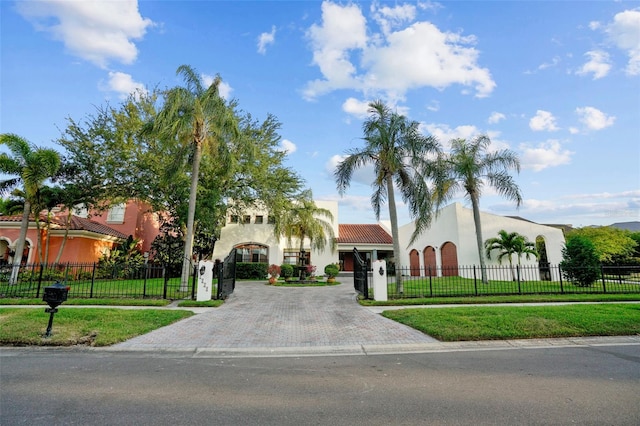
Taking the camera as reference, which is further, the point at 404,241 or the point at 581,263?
the point at 404,241

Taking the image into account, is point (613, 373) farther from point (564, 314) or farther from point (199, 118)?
point (199, 118)

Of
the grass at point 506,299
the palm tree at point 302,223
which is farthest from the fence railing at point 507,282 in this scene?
the palm tree at point 302,223

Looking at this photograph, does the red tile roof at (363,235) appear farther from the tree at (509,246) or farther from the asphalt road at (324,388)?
the asphalt road at (324,388)

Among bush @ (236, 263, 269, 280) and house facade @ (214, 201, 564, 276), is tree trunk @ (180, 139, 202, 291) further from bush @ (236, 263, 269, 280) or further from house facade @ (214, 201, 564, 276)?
house facade @ (214, 201, 564, 276)

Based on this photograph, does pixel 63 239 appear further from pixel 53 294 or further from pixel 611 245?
pixel 611 245

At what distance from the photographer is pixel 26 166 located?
17.5 metres

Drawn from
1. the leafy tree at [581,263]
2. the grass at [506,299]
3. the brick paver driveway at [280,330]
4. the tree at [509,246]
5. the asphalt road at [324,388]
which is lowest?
the asphalt road at [324,388]

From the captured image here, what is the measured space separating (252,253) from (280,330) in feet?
69.2

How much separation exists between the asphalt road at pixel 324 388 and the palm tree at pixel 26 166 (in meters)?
14.5

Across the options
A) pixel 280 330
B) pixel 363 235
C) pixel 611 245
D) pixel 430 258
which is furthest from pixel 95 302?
pixel 611 245

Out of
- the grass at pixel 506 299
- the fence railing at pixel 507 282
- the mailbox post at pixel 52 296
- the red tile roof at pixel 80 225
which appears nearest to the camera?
the mailbox post at pixel 52 296

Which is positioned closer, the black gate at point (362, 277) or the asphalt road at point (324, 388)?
the asphalt road at point (324, 388)

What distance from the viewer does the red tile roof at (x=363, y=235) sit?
3103 cm

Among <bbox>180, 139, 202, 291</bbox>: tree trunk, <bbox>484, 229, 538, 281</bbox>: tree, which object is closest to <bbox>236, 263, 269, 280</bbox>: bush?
<bbox>180, 139, 202, 291</bbox>: tree trunk
